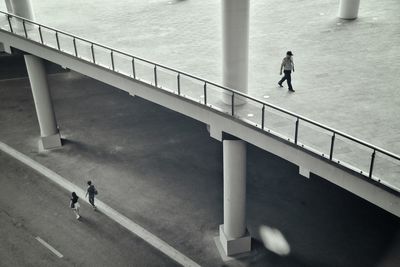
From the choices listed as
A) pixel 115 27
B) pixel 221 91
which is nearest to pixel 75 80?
pixel 115 27

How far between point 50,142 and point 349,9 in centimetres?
1511

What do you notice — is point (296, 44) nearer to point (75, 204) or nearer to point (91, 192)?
point (91, 192)

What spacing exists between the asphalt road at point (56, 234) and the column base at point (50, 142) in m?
2.78

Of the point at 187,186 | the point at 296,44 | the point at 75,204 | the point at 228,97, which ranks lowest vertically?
the point at 187,186

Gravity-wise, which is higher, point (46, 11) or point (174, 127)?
point (46, 11)

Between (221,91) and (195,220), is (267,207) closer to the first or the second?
(195,220)

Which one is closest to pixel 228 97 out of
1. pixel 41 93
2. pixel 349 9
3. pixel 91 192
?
pixel 91 192

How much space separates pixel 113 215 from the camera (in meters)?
18.2

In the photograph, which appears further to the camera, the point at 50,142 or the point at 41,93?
the point at 50,142

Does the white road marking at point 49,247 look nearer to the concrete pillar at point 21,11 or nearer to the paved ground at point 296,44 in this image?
the paved ground at point 296,44

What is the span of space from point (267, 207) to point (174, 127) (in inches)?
316

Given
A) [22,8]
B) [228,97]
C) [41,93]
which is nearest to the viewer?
[228,97]

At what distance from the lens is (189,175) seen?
67.6ft

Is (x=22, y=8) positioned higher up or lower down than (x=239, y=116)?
higher up
